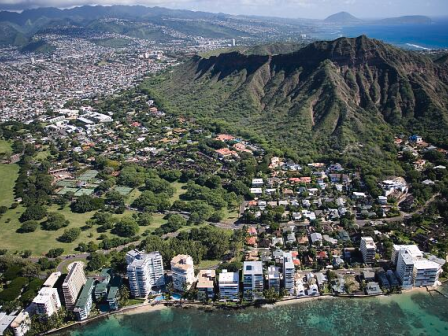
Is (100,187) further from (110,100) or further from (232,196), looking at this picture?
(110,100)

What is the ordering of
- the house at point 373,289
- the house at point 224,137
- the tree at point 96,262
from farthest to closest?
the house at point 224,137 < the tree at point 96,262 < the house at point 373,289

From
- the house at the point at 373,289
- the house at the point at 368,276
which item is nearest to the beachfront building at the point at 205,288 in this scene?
the house at the point at 373,289

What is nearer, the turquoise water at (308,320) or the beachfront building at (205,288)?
the turquoise water at (308,320)

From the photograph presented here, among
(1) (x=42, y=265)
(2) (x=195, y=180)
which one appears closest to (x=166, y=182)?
(2) (x=195, y=180)

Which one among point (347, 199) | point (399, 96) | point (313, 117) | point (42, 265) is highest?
point (399, 96)

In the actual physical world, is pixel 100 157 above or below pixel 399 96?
below

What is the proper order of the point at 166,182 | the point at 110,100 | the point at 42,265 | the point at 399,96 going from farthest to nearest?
1. the point at 110,100
2. the point at 399,96
3. the point at 166,182
4. the point at 42,265

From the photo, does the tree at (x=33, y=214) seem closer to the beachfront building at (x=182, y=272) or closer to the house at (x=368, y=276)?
the beachfront building at (x=182, y=272)
